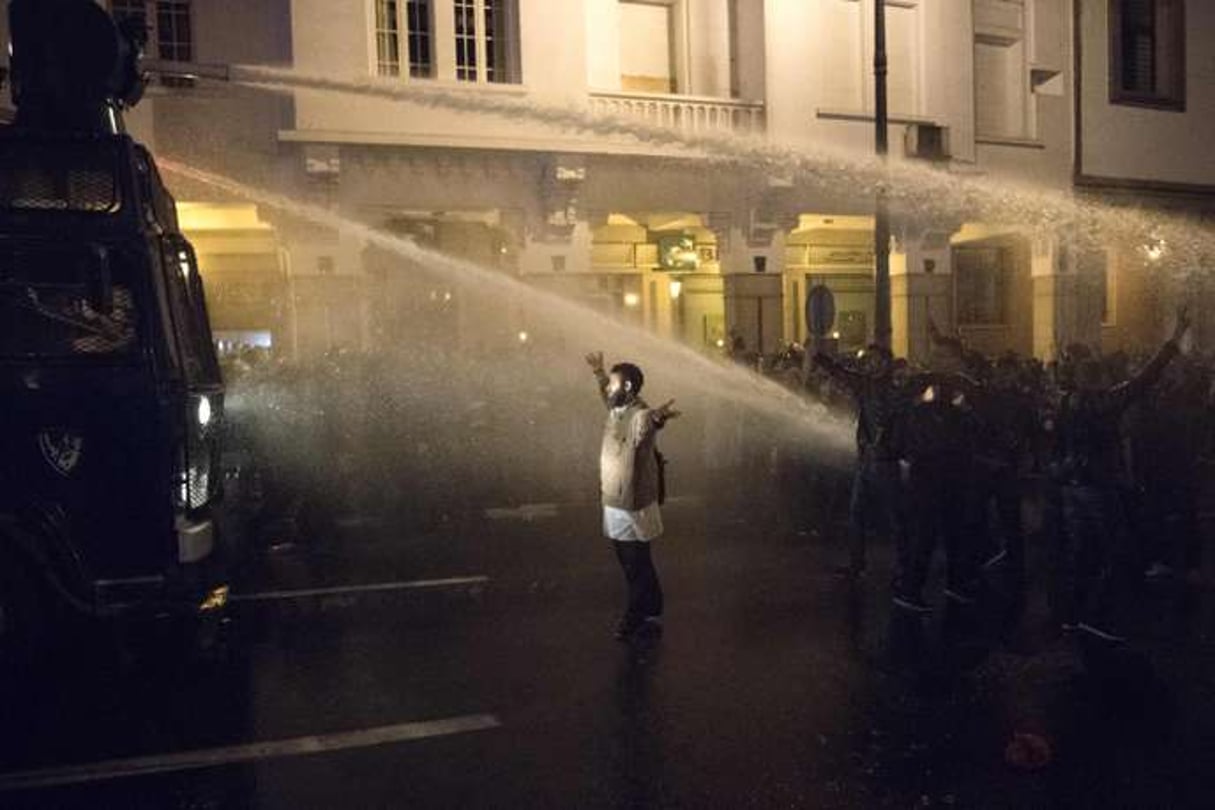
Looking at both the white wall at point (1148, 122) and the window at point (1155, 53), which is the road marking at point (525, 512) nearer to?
the white wall at point (1148, 122)

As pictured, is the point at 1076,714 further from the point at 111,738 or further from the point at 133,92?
the point at 133,92

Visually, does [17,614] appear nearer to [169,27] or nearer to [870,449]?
[870,449]

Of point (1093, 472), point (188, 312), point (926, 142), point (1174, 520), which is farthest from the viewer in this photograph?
point (926, 142)

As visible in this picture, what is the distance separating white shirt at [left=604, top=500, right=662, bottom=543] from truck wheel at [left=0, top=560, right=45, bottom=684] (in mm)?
3370

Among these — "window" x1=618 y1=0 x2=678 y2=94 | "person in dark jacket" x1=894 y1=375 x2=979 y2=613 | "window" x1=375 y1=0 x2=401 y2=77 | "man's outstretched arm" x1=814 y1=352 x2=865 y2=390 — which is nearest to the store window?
"window" x1=375 y1=0 x2=401 y2=77

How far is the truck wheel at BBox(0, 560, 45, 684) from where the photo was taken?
561cm

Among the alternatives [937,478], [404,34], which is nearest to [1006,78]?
[404,34]

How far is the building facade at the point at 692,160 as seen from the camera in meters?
16.7

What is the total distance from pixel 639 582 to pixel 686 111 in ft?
42.9

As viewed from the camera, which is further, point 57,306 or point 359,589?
point 359,589

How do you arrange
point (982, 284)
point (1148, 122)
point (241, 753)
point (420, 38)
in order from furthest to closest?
point (1148, 122), point (982, 284), point (420, 38), point (241, 753)

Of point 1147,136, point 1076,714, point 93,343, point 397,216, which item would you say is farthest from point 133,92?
point 1147,136

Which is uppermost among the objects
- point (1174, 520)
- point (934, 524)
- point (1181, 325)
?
point (1181, 325)

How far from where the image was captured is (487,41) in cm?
1802
